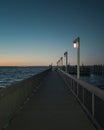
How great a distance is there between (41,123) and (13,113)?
4.67ft

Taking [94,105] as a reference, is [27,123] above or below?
below

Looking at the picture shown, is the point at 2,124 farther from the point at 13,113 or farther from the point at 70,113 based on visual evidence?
the point at 70,113

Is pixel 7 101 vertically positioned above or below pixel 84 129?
above

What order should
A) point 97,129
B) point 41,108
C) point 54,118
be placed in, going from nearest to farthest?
point 97,129 < point 54,118 < point 41,108

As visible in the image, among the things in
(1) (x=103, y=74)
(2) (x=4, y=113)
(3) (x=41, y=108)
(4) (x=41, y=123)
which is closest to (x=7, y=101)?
(2) (x=4, y=113)

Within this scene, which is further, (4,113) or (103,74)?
(103,74)

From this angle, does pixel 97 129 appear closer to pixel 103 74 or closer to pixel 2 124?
pixel 2 124

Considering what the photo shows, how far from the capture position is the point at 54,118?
360 inches

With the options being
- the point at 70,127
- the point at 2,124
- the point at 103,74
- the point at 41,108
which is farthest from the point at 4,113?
the point at 103,74

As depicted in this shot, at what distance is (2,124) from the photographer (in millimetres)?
7465

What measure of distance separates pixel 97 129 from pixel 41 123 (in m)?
1.73

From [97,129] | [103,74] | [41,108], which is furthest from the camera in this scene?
[103,74]

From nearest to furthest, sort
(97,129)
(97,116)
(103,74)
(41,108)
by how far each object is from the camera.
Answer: (97,129) → (97,116) → (41,108) → (103,74)

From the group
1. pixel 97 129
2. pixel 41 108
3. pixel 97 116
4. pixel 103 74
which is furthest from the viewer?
pixel 103 74
